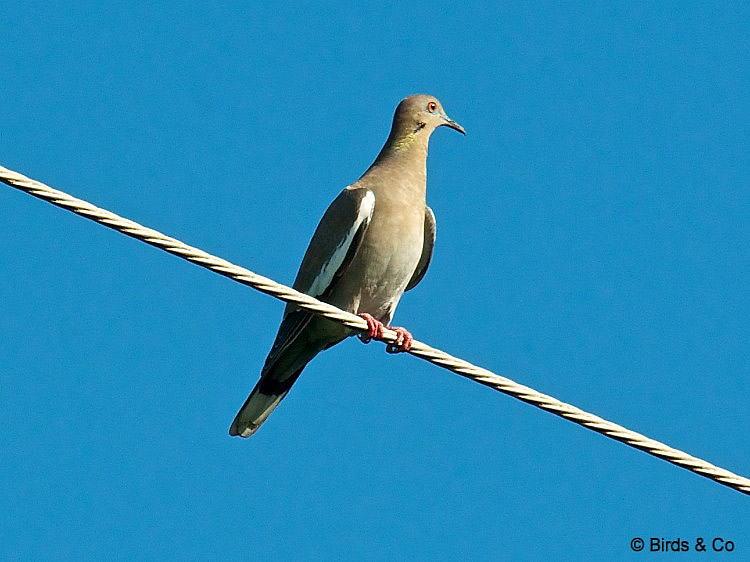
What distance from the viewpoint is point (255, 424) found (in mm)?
7484

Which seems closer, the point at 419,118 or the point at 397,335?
the point at 397,335

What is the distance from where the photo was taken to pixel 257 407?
7484 millimetres

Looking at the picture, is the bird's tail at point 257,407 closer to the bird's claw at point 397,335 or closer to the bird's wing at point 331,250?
the bird's wing at point 331,250

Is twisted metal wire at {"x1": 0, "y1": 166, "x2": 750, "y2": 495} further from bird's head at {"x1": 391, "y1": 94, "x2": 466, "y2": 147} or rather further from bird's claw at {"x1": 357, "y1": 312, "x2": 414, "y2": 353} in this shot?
bird's head at {"x1": 391, "y1": 94, "x2": 466, "y2": 147}

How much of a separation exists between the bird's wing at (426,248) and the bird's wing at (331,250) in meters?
0.53

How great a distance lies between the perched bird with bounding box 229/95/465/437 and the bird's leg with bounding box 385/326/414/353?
28 centimetres

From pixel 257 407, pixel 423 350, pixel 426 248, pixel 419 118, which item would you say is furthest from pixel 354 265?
pixel 423 350

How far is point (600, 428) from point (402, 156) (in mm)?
3233

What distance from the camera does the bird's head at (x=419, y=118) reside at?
797cm

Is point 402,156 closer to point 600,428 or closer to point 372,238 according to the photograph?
point 372,238

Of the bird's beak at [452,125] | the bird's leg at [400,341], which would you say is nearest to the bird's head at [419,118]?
the bird's beak at [452,125]

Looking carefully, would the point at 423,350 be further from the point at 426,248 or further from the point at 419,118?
the point at 419,118

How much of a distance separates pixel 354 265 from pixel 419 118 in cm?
128

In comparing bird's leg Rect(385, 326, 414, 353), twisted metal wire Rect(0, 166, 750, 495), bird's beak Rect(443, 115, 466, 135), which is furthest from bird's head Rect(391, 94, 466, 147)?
twisted metal wire Rect(0, 166, 750, 495)
